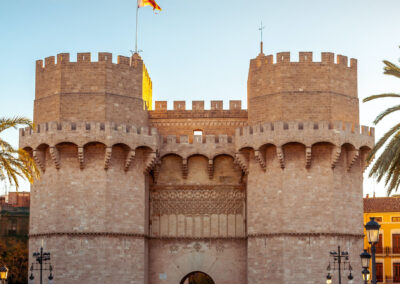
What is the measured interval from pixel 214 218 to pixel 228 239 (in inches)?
47.8

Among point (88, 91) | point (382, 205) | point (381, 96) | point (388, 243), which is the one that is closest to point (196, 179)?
point (88, 91)

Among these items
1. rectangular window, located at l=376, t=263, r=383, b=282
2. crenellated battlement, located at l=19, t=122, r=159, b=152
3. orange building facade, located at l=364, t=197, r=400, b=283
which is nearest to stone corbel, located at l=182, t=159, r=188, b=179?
crenellated battlement, located at l=19, t=122, r=159, b=152

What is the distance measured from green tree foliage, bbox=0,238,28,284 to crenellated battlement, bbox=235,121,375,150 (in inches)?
1009

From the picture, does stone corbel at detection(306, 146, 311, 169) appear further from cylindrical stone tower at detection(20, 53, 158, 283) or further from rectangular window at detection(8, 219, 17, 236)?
rectangular window at detection(8, 219, 17, 236)

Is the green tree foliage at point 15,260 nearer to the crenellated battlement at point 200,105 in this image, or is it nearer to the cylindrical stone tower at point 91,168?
the cylindrical stone tower at point 91,168

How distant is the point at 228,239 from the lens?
3431 cm

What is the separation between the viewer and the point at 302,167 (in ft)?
105

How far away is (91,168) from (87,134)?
1.57m

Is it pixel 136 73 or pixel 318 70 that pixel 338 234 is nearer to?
pixel 318 70

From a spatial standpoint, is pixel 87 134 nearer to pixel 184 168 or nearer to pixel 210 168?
pixel 184 168

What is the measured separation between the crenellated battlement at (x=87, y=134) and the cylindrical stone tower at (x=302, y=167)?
489 centimetres

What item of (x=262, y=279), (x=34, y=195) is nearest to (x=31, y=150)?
(x=34, y=195)

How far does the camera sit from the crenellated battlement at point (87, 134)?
31.7 meters

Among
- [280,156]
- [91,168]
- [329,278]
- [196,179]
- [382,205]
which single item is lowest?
[329,278]
